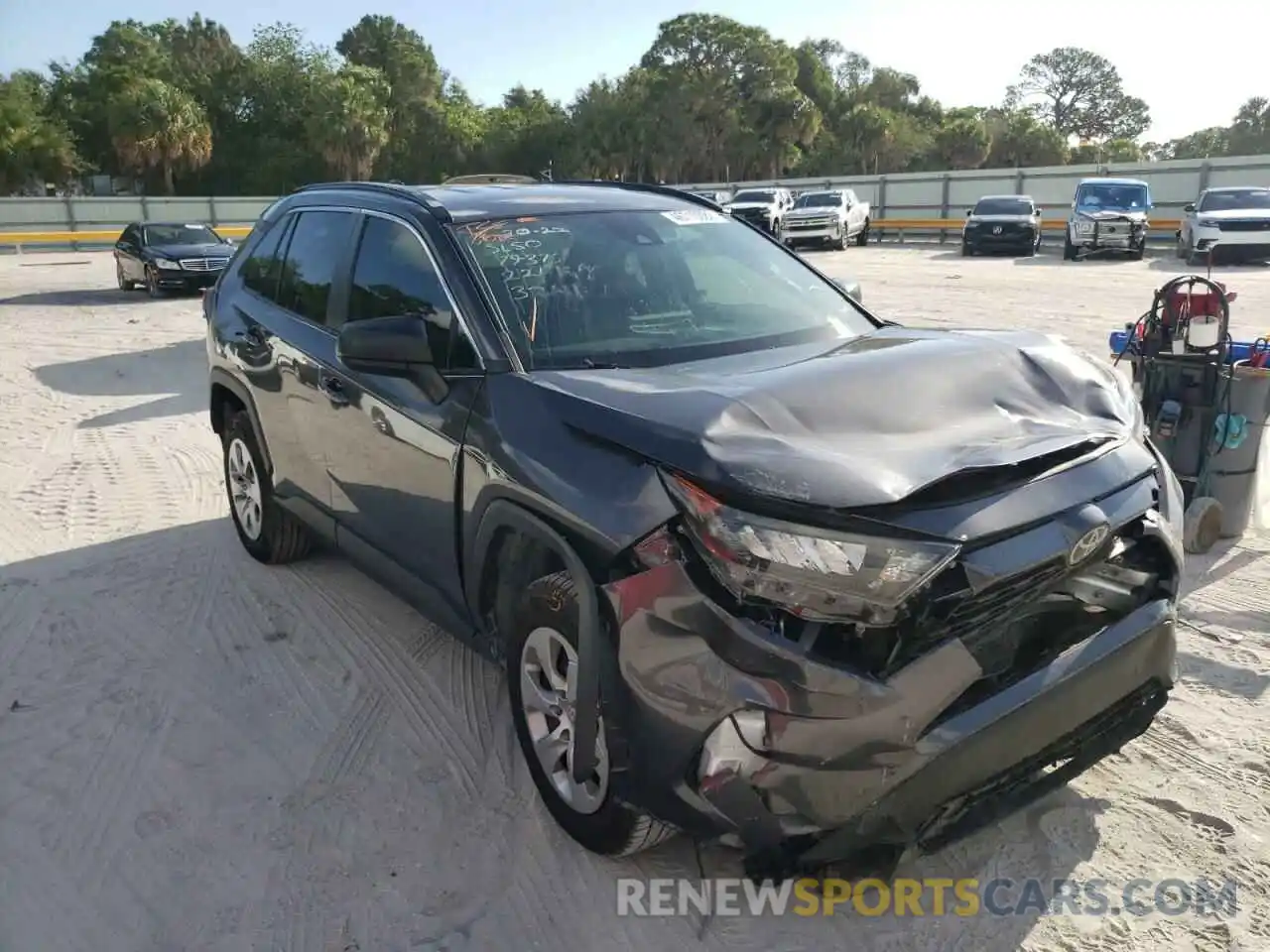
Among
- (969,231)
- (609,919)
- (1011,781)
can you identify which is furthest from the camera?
(969,231)

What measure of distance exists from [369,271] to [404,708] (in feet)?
5.64

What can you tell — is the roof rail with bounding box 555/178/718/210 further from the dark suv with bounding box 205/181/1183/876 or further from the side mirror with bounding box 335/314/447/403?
the side mirror with bounding box 335/314/447/403

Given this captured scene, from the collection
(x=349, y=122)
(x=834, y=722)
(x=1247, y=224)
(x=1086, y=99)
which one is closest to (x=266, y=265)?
(x=834, y=722)

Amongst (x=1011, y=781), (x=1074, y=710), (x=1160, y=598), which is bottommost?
(x=1011, y=781)

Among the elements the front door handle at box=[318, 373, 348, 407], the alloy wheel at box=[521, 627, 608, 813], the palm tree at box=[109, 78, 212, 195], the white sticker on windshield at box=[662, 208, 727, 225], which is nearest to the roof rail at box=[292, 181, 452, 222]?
the front door handle at box=[318, 373, 348, 407]

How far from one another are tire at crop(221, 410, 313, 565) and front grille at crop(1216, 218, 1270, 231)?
21609 mm

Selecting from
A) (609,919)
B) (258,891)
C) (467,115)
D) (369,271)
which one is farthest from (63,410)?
(467,115)

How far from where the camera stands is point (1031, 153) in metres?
65.1

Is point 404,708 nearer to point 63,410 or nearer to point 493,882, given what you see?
point 493,882

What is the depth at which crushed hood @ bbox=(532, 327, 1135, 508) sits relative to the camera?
240 cm

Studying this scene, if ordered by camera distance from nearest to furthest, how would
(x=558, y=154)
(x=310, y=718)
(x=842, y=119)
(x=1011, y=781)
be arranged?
(x=1011, y=781) → (x=310, y=718) → (x=558, y=154) → (x=842, y=119)

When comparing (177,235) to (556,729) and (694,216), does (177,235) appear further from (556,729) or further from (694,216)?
(556,729)

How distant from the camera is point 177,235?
781 inches

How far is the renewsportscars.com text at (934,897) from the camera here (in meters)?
2.68
